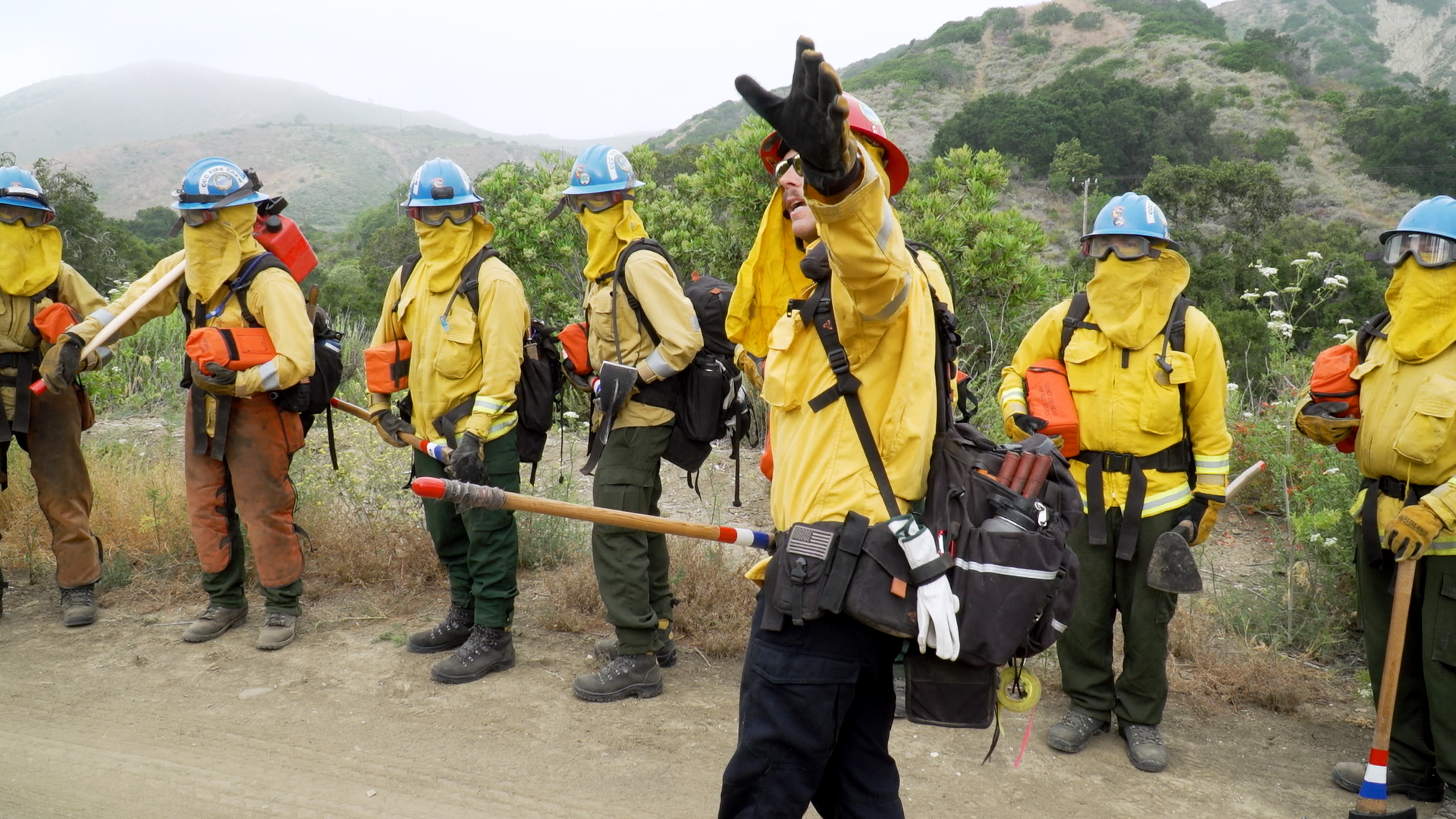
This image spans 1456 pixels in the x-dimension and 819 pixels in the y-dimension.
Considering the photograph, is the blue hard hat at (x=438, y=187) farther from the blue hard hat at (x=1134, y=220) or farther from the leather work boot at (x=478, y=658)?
the blue hard hat at (x=1134, y=220)

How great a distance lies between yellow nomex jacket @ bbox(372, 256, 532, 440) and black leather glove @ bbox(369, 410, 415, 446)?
0.30ft

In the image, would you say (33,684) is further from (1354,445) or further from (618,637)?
(1354,445)

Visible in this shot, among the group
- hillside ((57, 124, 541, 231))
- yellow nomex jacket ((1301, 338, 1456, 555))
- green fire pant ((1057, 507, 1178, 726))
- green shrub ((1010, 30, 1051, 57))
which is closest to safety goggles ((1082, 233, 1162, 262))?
yellow nomex jacket ((1301, 338, 1456, 555))

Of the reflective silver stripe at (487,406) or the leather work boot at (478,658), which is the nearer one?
the reflective silver stripe at (487,406)

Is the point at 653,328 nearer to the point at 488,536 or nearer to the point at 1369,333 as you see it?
the point at 488,536

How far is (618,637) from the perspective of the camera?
14.4 ft

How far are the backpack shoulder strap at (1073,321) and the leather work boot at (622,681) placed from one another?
90.8 inches

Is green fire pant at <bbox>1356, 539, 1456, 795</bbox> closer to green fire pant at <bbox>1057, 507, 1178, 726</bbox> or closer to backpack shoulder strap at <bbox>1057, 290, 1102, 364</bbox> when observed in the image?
green fire pant at <bbox>1057, 507, 1178, 726</bbox>

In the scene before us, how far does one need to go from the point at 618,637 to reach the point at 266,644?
1855mm

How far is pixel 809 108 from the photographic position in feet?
5.42

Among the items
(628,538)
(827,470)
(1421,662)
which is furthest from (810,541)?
(1421,662)

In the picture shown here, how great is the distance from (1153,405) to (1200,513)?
1.69ft

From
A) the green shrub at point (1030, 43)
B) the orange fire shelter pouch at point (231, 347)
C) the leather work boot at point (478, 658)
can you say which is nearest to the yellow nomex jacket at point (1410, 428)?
the leather work boot at point (478, 658)

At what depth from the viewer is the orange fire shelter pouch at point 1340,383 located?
3.79 m
